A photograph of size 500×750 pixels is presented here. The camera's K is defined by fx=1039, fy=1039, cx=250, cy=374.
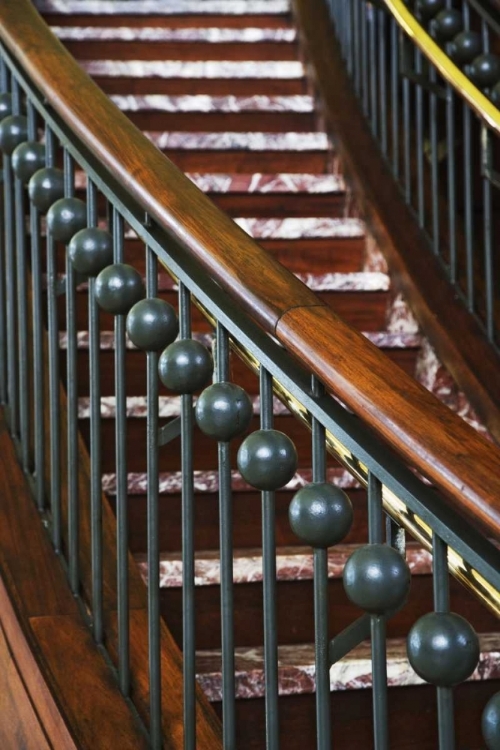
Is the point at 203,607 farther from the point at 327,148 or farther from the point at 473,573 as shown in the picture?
the point at 327,148

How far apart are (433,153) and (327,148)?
66 centimetres

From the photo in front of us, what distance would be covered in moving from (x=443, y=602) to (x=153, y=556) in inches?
22.9

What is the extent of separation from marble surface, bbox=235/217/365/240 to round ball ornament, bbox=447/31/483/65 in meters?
0.58

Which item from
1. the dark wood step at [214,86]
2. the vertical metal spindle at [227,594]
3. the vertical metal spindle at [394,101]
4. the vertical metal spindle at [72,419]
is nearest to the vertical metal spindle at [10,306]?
the vertical metal spindle at [72,419]

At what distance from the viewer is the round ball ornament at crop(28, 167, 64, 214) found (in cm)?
168

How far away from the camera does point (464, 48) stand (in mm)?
2658

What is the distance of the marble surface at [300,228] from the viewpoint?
2.96m

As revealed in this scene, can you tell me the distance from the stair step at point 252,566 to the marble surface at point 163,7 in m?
2.69

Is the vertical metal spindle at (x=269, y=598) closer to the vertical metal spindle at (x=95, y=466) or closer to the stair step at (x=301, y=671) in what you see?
the vertical metal spindle at (x=95, y=466)

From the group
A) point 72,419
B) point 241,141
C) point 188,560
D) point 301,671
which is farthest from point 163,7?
point 188,560

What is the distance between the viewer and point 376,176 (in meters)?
3.11

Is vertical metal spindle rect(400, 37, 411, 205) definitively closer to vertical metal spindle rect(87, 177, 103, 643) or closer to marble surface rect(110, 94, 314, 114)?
marble surface rect(110, 94, 314, 114)

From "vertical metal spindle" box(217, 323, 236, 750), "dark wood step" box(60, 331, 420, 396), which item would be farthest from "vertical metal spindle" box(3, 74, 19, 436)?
"vertical metal spindle" box(217, 323, 236, 750)

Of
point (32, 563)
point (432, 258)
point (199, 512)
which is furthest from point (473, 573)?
point (432, 258)
